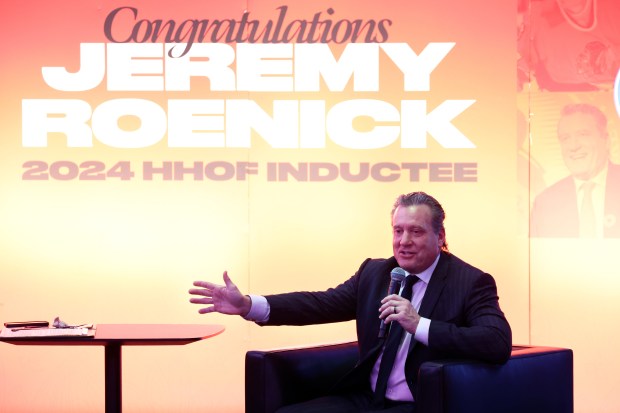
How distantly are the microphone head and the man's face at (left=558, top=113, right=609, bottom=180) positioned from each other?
2.36m

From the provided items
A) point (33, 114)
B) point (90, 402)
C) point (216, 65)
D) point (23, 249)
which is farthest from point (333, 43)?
point (90, 402)

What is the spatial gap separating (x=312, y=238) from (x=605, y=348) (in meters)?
1.88

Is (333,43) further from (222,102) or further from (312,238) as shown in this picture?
(312,238)

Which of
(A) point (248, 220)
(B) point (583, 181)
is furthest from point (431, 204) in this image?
(B) point (583, 181)

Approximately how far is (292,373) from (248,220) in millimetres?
2028

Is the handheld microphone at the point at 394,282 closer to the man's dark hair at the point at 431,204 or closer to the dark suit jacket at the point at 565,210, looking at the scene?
the man's dark hair at the point at 431,204

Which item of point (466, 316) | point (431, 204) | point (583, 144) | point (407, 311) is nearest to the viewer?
point (407, 311)

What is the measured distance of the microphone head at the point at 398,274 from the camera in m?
3.49

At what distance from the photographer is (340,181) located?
5.57 meters

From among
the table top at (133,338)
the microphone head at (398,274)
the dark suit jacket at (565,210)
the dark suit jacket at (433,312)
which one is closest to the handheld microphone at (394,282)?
the microphone head at (398,274)

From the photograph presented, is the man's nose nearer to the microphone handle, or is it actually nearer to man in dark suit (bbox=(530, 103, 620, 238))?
the microphone handle

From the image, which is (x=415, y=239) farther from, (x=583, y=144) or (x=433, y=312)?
(x=583, y=144)

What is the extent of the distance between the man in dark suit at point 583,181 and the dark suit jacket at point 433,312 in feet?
6.94

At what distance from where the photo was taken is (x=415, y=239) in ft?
11.6
